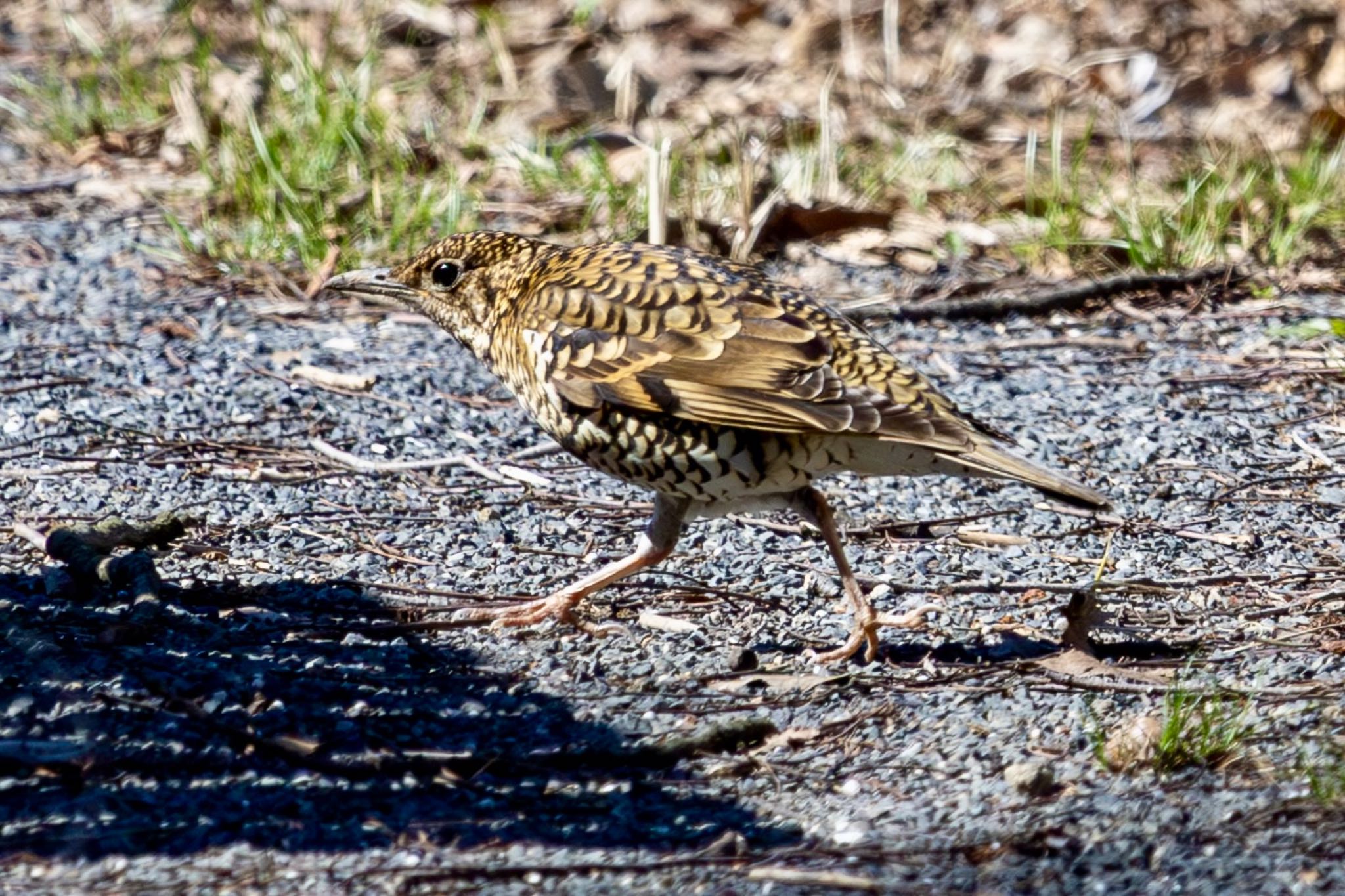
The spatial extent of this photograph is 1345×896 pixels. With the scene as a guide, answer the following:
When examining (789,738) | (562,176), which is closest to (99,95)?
(562,176)

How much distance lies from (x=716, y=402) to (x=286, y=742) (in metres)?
1.49

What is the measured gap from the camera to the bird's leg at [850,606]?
15.2 feet

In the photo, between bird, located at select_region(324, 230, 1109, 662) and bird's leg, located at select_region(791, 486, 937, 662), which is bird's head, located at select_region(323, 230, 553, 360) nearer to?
bird, located at select_region(324, 230, 1109, 662)

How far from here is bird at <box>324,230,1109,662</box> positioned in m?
4.59

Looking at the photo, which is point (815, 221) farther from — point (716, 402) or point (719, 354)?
point (716, 402)

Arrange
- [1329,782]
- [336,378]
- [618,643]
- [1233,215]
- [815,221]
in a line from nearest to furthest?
[1329,782] → [618,643] → [336,378] → [1233,215] → [815,221]

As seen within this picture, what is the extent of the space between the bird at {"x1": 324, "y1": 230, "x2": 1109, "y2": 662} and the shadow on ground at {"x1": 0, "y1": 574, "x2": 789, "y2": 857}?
0.56m

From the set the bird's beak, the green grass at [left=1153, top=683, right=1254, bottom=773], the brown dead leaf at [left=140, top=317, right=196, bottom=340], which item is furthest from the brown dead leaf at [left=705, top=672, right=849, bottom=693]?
the brown dead leaf at [left=140, top=317, right=196, bottom=340]

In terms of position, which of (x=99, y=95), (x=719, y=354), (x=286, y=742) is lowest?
(x=286, y=742)

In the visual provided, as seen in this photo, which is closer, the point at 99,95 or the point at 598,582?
the point at 598,582

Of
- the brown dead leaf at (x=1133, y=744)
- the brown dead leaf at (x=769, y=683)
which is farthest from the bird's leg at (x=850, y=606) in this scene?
the brown dead leaf at (x=1133, y=744)

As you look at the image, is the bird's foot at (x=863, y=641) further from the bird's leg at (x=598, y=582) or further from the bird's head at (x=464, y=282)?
the bird's head at (x=464, y=282)

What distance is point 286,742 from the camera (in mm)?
3883

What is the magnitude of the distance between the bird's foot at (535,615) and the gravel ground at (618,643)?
0.20 ft
